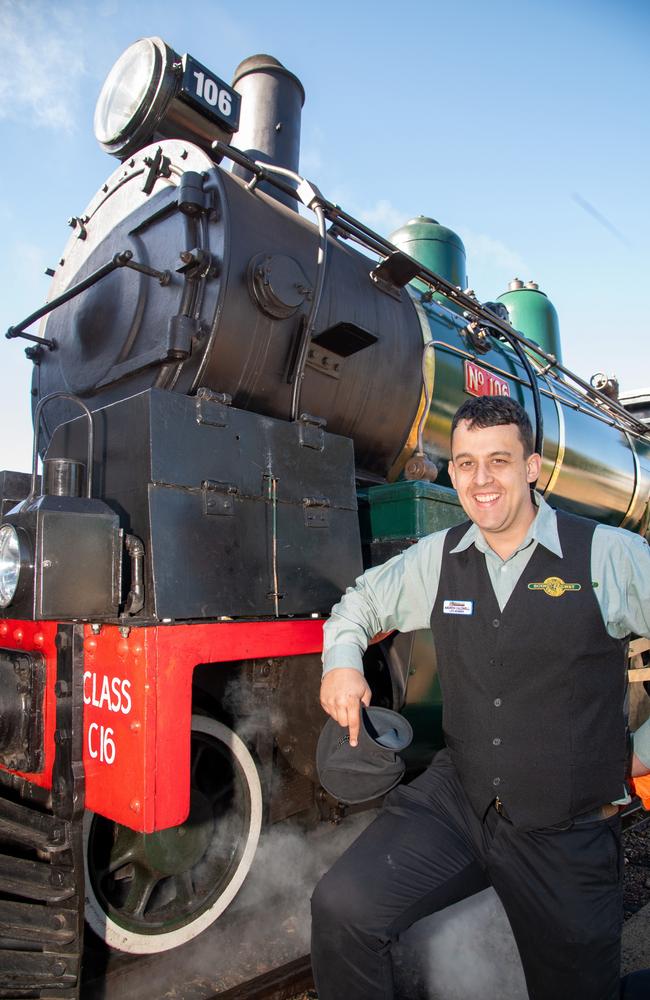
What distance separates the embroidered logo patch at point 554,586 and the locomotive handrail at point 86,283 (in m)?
1.50

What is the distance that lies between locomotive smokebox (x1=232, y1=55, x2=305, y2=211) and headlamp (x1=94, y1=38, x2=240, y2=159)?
0.61 metres

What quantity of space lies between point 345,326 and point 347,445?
0.42 m

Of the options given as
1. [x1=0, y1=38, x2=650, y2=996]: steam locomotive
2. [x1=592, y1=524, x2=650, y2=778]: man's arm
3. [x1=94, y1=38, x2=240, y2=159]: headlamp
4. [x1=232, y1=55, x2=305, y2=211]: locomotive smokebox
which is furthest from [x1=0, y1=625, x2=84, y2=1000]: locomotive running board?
[x1=232, y1=55, x2=305, y2=211]: locomotive smokebox

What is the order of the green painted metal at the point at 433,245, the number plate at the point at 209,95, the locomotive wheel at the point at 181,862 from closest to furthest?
1. the locomotive wheel at the point at 181,862
2. the number plate at the point at 209,95
3. the green painted metal at the point at 433,245

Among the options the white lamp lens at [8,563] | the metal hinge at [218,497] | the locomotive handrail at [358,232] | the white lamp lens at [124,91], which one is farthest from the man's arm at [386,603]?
the white lamp lens at [124,91]

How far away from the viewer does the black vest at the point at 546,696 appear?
158cm

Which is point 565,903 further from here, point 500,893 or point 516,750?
point 516,750

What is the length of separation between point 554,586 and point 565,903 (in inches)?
27.9

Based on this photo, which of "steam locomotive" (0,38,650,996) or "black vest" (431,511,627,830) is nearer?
"black vest" (431,511,627,830)

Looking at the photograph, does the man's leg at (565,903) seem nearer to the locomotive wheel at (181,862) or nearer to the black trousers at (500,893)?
the black trousers at (500,893)

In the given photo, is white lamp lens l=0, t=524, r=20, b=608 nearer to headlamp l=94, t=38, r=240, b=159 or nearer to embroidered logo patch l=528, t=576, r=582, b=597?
embroidered logo patch l=528, t=576, r=582, b=597

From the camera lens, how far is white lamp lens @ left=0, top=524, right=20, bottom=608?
1761 mm

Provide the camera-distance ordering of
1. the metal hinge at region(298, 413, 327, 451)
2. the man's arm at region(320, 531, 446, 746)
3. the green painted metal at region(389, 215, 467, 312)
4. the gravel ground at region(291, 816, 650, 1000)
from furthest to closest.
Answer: the green painted metal at region(389, 215, 467, 312)
the gravel ground at region(291, 816, 650, 1000)
the metal hinge at region(298, 413, 327, 451)
the man's arm at region(320, 531, 446, 746)

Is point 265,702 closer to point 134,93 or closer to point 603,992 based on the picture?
point 603,992
